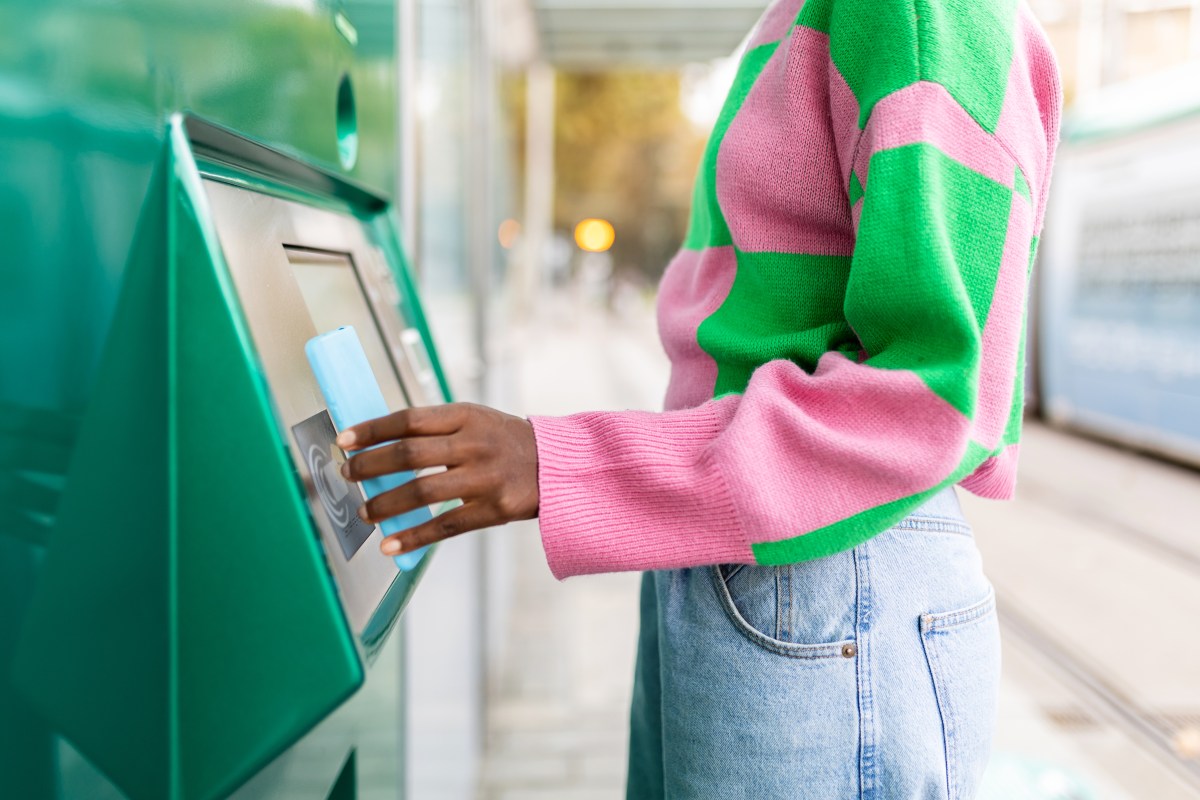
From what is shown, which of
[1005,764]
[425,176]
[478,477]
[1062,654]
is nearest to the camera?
[478,477]

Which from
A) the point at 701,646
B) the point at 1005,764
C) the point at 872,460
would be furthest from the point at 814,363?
the point at 1005,764

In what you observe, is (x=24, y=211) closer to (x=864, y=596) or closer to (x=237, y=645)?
(x=237, y=645)

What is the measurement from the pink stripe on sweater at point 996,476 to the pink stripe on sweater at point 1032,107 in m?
0.23

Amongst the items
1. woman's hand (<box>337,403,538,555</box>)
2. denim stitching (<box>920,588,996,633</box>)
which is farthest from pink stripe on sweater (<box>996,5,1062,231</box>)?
woman's hand (<box>337,403,538,555</box>)

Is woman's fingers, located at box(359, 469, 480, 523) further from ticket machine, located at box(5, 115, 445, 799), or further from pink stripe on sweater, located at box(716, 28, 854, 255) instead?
pink stripe on sweater, located at box(716, 28, 854, 255)

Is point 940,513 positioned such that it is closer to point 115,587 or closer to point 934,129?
point 934,129

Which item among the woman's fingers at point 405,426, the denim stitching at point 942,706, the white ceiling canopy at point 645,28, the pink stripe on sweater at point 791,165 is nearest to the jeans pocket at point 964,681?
the denim stitching at point 942,706

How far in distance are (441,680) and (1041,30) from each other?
5.33 feet

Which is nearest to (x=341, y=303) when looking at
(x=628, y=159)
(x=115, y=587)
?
(x=115, y=587)

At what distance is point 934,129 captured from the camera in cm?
85

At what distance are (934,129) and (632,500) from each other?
0.40m

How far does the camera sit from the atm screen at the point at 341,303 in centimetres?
95

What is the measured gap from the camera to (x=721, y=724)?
0.98 m

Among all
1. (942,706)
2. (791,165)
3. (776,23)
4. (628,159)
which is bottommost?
(942,706)
